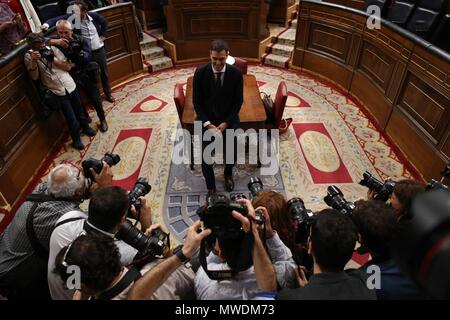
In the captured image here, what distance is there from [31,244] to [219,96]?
1.89 metres

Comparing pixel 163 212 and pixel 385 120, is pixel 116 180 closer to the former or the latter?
pixel 163 212

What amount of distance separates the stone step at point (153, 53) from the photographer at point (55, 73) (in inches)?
98.0

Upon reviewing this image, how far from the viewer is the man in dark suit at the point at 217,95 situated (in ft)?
8.84

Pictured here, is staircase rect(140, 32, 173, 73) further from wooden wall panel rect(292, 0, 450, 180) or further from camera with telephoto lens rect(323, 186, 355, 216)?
camera with telephoto lens rect(323, 186, 355, 216)

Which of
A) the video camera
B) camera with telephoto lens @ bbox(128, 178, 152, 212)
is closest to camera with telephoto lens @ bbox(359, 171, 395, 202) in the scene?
camera with telephoto lens @ bbox(128, 178, 152, 212)

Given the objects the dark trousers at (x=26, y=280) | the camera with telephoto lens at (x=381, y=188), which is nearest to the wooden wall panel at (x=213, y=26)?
the camera with telephoto lens at (x=381, y=188)

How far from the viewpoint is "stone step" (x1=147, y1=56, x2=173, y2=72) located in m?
5.64

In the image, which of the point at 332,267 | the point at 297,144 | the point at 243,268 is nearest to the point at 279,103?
the point at 297,144

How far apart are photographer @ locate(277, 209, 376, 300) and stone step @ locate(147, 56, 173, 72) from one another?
5170mm

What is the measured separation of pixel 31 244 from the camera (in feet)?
5.04

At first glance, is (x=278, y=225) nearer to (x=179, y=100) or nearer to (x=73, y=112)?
(x=179, y=100)

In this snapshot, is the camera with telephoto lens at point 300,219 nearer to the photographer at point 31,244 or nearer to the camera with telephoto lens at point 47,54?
the photographer at point 31,244

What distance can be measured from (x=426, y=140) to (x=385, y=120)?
2.68 feet
